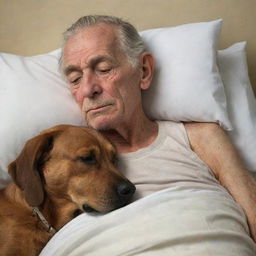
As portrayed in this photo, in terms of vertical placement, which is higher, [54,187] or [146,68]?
[146,68]

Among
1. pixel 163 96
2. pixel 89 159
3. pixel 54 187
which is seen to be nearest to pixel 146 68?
pixel 163 96

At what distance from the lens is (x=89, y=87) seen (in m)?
1.27

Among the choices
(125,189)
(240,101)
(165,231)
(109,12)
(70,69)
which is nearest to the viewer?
(165,231)

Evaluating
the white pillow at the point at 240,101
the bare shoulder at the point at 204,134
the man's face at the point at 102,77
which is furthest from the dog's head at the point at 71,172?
the white pillow at the point at 240,101

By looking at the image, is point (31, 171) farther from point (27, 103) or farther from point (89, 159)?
point (27, 103)

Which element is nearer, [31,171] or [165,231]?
[165,231]

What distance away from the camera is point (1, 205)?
3.93 ft

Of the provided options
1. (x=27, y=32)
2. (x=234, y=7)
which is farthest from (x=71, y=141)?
(x=234, y=7)

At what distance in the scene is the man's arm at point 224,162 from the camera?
1.21 meters

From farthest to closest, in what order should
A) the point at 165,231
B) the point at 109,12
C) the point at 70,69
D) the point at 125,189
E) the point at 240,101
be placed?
the point at 109,12
the point at 240,101
the point at 70,69
the point at 125,189
the point at 165,231

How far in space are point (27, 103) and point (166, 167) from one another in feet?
1.99

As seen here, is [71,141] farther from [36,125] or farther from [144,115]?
[144,115]

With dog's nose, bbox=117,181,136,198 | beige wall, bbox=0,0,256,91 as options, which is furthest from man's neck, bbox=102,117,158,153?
beige wall, bbox=0,0,256,91

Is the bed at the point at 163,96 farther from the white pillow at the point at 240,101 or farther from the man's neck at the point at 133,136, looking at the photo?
the man's neck at the point at 133,136
